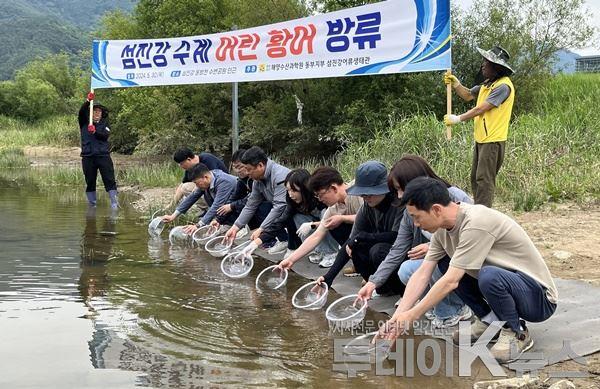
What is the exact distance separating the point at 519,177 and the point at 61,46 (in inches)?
4607

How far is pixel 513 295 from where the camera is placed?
138 inches

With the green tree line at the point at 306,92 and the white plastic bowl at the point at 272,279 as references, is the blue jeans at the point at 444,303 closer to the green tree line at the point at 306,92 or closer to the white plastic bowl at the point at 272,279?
the white plastic bowl at the point at 272,279

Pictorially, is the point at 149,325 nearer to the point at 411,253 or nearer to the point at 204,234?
the point at 411,253

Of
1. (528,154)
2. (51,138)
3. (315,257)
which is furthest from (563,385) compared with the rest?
(51,138)

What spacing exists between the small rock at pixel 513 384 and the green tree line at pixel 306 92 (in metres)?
8.89

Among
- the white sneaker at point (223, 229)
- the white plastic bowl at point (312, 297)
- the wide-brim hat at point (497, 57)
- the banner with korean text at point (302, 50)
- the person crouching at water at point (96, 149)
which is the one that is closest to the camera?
the white plastic bowl at point (312, 297)

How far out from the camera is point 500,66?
236 inches

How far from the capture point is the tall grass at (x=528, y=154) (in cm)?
781

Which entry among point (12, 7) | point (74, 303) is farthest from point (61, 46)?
point (74, 303)

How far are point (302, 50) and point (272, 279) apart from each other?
462 centimetres

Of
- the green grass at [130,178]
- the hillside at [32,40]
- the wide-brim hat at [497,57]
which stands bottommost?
the green grass at [130,178]

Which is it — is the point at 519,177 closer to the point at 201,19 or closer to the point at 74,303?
the point at 74,303

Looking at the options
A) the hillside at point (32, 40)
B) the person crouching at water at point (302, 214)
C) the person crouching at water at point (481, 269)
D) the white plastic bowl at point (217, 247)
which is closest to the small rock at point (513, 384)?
the person crouching at water at point (481, 269)

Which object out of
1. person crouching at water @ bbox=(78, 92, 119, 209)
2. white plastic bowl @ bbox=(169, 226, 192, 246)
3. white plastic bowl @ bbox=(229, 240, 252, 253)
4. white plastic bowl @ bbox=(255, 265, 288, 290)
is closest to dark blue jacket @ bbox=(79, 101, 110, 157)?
person crouching at water @ bbox=(78, 92, 119, 209)
